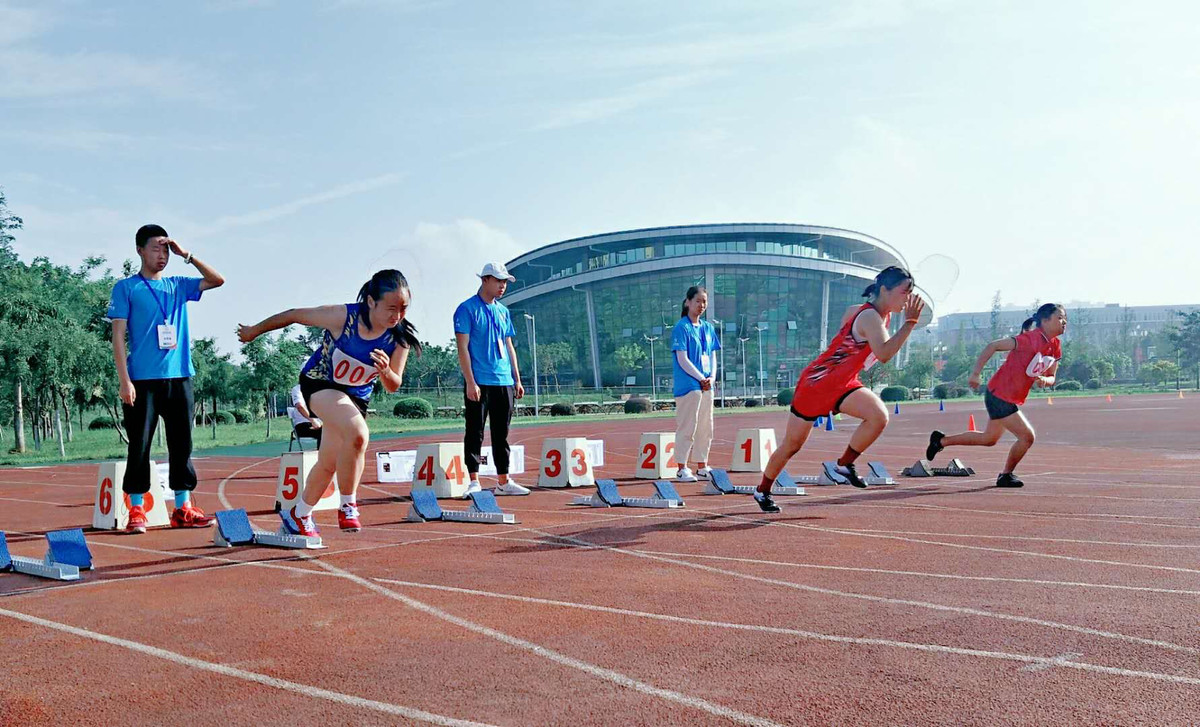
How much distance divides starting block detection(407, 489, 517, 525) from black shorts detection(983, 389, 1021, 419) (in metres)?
6.04

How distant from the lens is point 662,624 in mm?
4105

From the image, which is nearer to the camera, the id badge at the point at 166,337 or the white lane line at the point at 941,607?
the white lane line at the point at 941,607

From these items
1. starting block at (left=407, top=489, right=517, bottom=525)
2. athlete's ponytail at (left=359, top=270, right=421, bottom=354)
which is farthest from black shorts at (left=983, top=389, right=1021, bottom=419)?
athlete's ponytail at (left=359, top=270, right=421, bottom=354)

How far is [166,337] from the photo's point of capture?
7.32 m

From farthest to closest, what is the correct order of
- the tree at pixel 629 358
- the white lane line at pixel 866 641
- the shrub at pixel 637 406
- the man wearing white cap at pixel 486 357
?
1. the tree at pixel 629 358
2. the shrub at pixel 637 406
3. the man wearing white cap at pixel 486 357
4. the white lane line at pixel 866 641

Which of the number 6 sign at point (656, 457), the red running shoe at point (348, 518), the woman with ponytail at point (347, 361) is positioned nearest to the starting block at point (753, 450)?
the number 6 sign at point (656, 457)

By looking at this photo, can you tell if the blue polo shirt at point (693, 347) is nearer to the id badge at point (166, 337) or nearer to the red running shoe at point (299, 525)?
the red running shoe at point (299, 525)

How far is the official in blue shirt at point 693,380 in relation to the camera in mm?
10555

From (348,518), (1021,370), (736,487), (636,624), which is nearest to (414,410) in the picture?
(736,487)

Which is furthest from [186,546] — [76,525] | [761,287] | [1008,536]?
[761,287]

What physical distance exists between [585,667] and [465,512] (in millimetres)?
4496

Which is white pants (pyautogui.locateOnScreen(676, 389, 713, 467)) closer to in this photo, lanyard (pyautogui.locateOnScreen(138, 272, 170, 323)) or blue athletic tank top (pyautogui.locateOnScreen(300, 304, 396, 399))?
blue athletic tank top (pyautogui.locateOnScreen(300, 304, 396, 399))

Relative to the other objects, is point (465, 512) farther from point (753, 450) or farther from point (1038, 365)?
point (1038, 365)

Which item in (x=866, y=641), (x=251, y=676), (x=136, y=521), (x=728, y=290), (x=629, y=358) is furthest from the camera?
(x=728, y=290)
